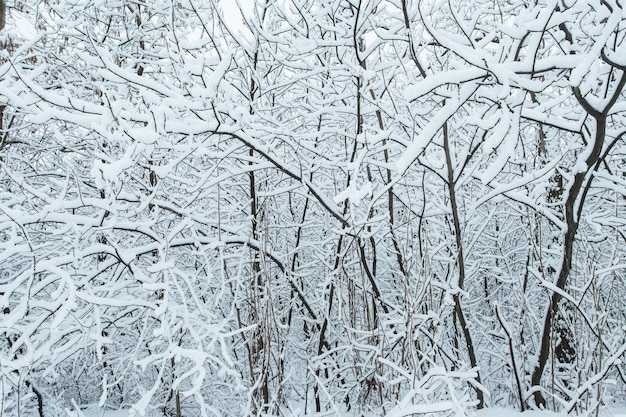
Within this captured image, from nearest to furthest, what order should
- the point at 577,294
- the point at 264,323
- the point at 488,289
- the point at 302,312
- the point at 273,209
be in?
the point at 264,323 < the point at 577,294 < the point at 273,209 < the point at 302,312 < the point at 488,289

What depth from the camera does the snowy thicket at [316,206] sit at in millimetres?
2664

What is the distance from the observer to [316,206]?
5.88 m

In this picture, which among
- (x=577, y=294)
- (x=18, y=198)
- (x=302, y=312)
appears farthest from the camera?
(x=302, y=312)

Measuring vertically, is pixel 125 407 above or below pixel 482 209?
below

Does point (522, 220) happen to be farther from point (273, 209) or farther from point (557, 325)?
point (273, 209)

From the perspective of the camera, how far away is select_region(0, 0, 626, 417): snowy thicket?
8.74 feet

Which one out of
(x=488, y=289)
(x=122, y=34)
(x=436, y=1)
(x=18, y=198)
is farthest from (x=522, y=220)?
(x=122, y=34)

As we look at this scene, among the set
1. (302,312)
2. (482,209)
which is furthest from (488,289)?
(302,312)

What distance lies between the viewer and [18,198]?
3.63 metres

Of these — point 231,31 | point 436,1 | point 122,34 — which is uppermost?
point 122,34

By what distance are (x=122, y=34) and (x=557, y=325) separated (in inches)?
261

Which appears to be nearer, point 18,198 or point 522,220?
point 18,198

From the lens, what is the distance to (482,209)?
5766mm

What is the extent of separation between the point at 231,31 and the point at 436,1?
5.99 ft
